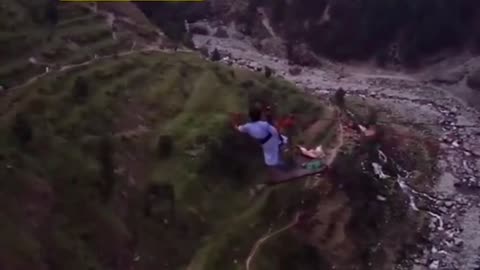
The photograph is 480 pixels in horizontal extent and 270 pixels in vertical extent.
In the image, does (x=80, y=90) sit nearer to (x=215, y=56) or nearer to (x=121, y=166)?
(x=121, y=166)

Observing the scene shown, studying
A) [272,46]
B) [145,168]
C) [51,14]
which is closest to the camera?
[145,168]

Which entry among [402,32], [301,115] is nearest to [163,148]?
[301,115]

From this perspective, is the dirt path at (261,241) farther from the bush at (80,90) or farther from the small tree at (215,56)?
the small tree at (215,56)

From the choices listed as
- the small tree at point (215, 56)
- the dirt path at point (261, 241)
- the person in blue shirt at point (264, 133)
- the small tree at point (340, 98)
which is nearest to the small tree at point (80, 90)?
the dirt path at point (261, 241)

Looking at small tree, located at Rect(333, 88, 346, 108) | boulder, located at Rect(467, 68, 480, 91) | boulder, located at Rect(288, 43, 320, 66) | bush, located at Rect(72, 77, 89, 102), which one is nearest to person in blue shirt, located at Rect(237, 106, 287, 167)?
bush, located at Rect(72, 77, 89, 102)

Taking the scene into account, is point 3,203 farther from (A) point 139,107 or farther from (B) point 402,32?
(B) point 402,32

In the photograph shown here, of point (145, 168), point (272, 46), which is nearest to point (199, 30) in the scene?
point (272, 46)
